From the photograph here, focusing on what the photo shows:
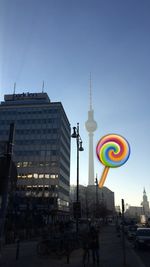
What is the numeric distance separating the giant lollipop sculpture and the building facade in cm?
8247

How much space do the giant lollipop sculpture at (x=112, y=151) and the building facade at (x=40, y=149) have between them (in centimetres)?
8247

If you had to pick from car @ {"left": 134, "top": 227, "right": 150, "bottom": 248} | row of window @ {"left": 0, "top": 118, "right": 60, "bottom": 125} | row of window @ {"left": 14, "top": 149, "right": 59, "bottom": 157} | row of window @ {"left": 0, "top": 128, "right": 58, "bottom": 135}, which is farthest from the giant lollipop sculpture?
row of window @ {"left": 0, "top": 118, "right": 60, "bottom": 125}

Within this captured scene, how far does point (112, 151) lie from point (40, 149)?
88625mm

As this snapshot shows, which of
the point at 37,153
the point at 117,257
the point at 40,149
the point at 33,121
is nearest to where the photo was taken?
the point at 117,257

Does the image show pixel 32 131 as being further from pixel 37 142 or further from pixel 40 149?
pixel 40 149

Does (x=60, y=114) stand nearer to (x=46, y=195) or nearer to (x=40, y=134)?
(x=40, y=134)

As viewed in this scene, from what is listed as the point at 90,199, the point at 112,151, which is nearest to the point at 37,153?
the point at 90,199

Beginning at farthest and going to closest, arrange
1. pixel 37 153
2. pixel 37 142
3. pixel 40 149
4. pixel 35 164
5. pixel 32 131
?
pixel 32 131 < pixel 37 142 < pixel 40 149 < pixel 37 153 < pixel 35 164

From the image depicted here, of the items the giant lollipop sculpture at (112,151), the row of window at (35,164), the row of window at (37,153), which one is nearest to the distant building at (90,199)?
the row of window at (35,164)

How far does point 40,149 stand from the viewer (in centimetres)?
9738

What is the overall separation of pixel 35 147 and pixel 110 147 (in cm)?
8933

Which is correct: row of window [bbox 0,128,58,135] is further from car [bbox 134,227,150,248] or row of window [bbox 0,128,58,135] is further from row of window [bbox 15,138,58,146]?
car [bbox 134,227,150,248]

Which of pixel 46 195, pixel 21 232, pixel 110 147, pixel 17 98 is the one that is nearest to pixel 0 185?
pixel 21 232

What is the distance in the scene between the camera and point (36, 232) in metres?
37.3
